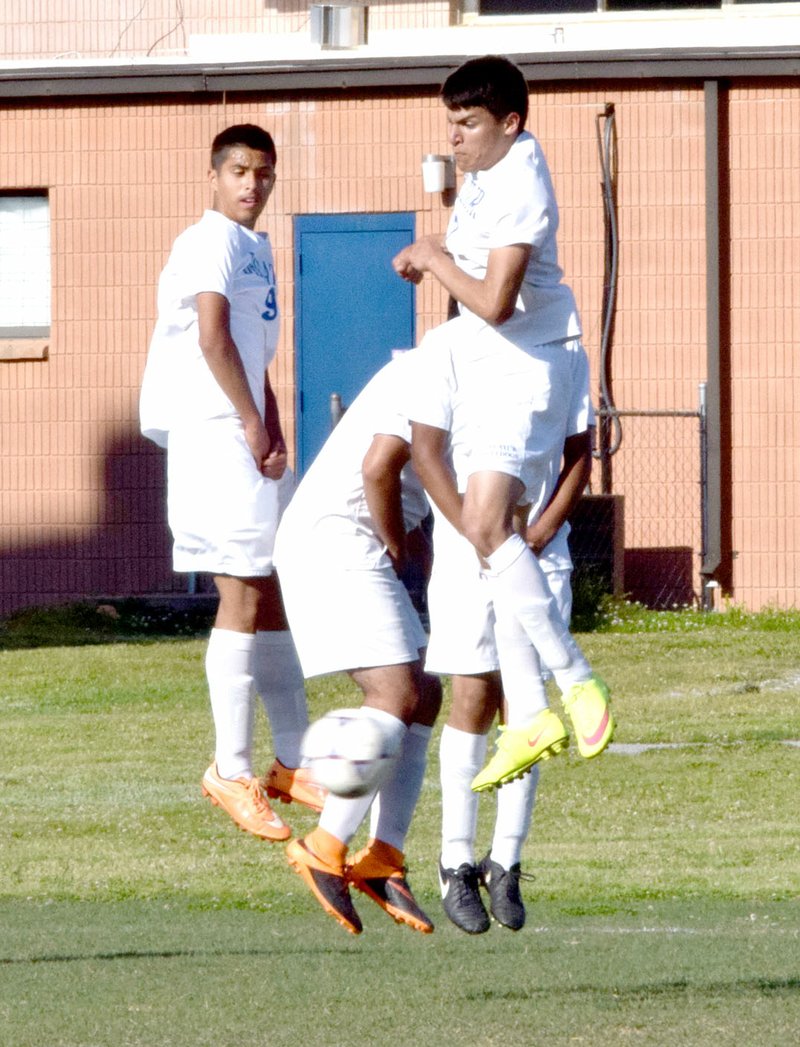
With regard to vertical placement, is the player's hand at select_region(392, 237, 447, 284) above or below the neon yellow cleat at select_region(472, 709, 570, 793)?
above

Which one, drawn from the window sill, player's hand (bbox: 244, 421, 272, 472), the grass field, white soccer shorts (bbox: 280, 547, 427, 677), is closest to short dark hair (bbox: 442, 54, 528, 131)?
player's hand (bbox: 244, 421, 272, 472)

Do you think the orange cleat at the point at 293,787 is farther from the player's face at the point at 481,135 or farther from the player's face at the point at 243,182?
the player's face at the point at 481,135

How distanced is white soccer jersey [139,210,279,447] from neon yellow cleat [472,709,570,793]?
1500 mm

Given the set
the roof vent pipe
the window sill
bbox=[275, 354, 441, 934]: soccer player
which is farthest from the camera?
the window sill

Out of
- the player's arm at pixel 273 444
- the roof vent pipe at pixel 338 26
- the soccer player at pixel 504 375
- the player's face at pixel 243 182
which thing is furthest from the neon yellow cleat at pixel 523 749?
the roof vent pipe at pixel 338 26

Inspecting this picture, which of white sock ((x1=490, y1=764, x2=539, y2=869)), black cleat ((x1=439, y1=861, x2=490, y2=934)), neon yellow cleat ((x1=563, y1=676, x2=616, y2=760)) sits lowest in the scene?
black cleat ((x1=439, y1=861, x2=490, y2=934))

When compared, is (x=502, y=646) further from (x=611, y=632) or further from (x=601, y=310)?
(x=601, y=310)

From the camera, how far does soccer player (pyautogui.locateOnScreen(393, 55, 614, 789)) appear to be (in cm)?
624

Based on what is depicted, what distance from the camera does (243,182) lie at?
7.01m

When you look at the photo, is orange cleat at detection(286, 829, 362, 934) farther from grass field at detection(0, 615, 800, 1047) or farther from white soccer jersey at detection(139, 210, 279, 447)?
white soccer jersey at detection(139, 210, 279, 447)

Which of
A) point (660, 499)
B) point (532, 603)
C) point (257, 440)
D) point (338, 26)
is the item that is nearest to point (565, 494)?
point (532, 603)

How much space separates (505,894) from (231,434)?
1751 millimetres

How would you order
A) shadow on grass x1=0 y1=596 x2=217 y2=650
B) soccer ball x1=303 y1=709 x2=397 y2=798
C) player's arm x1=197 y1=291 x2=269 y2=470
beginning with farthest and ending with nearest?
shadow on grass x1=0 y1=596 x2=217 y2=650
player's arm x1=197 y1=291 x2=269 y2=470
soccer ball x1=303 y1=709 x2=397 y2=798

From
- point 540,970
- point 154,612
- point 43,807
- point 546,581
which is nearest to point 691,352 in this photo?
point 154,612
